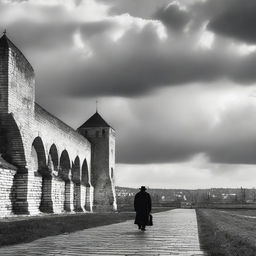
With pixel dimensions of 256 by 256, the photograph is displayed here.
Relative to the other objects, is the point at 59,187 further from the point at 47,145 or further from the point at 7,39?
the point at 7,39

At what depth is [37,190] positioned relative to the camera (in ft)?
85.3

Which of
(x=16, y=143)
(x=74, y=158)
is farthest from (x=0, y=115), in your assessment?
(x=74, y=158)

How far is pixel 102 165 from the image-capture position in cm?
4806

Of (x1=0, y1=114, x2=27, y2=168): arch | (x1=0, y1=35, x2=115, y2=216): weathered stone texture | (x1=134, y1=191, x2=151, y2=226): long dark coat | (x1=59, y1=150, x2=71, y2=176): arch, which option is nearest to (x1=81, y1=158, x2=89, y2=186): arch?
(x1=0, y1=35, x2=115, y2=216): weathered stone texture

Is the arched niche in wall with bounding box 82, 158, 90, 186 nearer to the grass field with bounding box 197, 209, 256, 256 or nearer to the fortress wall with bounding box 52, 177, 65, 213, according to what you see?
the fortress wall with bounding box 52, 177, 65, 213

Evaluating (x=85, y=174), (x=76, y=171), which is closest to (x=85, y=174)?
(x=85, y=174)

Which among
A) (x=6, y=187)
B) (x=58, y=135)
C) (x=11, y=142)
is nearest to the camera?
(x=6, y=187)

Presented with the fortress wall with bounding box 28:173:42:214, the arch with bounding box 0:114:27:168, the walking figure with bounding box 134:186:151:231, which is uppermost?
the arch with bounding box 0:114:27:168

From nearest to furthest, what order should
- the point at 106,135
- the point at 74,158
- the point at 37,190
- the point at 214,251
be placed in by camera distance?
the point at 214,251
the point at 37,190
the point at 74,158
the point at 106,135

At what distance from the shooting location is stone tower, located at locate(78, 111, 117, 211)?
47938mm

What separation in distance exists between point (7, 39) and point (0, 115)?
10.3ft

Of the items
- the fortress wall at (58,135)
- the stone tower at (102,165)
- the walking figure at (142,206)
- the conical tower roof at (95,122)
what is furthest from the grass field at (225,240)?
the conical tower roof at (95,122)

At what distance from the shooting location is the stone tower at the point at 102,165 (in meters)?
47.9

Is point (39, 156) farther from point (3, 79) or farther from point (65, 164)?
point (3, 79)
